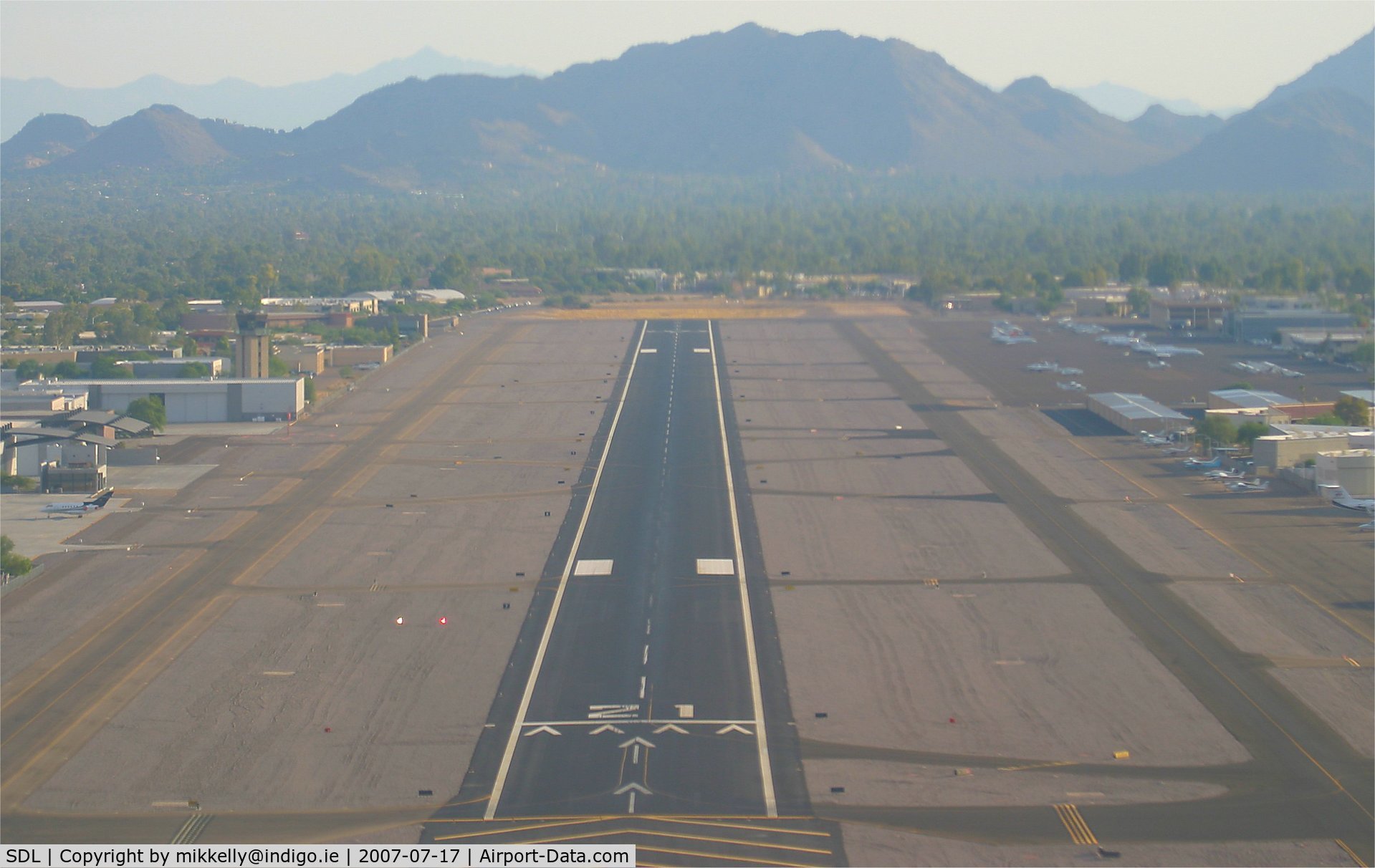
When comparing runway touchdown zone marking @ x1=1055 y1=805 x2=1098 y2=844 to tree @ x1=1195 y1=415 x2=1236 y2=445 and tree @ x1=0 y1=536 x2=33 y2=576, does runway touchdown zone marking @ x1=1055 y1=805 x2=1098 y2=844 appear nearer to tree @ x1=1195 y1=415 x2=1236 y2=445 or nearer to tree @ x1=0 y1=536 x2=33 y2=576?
tree @ x1=0 y1=536 x2=33 y2=576

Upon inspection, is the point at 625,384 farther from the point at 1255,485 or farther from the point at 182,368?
the point at 1255,485

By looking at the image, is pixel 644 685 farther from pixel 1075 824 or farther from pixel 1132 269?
pixel 1132 269

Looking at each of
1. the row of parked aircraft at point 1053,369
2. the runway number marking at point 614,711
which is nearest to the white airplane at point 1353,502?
the runway number marking at point 614,711

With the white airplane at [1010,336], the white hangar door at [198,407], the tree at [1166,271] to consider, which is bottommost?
the white hangar door at [198,407]

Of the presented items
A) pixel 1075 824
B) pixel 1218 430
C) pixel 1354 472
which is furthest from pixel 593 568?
pixel 1218 430

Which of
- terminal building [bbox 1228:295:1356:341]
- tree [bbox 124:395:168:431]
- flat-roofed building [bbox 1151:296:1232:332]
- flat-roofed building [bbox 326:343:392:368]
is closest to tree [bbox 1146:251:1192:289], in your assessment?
flat-roofed building [bbox 1151:296:1232:332]

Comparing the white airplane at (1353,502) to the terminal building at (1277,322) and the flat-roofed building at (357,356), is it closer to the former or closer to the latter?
the terminal building at (1277,322)
